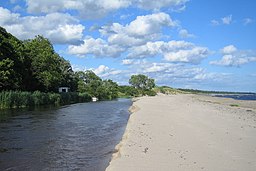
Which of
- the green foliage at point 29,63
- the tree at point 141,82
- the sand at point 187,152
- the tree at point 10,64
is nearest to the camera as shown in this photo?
the sand at point 187,152

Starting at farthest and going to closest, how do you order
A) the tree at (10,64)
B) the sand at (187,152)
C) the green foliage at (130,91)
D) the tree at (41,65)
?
the green foliage at (130,91), the tree at (41,65), the tree at (10,64), the sand at (187,152)

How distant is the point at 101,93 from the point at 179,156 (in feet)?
366

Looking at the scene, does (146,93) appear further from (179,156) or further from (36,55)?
(179,156)

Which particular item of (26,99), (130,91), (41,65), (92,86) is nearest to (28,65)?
(41,65)

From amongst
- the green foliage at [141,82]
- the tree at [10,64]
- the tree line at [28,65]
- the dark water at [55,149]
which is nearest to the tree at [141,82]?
the green foliage at [141,82]

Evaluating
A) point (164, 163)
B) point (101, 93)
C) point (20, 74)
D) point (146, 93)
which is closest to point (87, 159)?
point (164, 163)

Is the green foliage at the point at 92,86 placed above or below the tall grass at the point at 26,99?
above

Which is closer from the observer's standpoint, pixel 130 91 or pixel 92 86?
pixel 92 86

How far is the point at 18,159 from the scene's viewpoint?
1299 centimetres

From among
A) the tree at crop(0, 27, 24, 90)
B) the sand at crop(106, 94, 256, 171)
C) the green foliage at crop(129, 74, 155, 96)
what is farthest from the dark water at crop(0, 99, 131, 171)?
the green foliage at crop(129, 74, 155, 96)

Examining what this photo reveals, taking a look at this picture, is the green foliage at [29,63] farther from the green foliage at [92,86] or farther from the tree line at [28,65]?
the green foliage at [92,86]

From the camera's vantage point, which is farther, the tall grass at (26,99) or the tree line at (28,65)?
the tree line at (28,65)

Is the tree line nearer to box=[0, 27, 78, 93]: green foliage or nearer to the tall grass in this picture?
box=[0, 27, 78, 93]: green foliage

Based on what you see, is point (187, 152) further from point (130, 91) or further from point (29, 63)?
point (130, 91)
